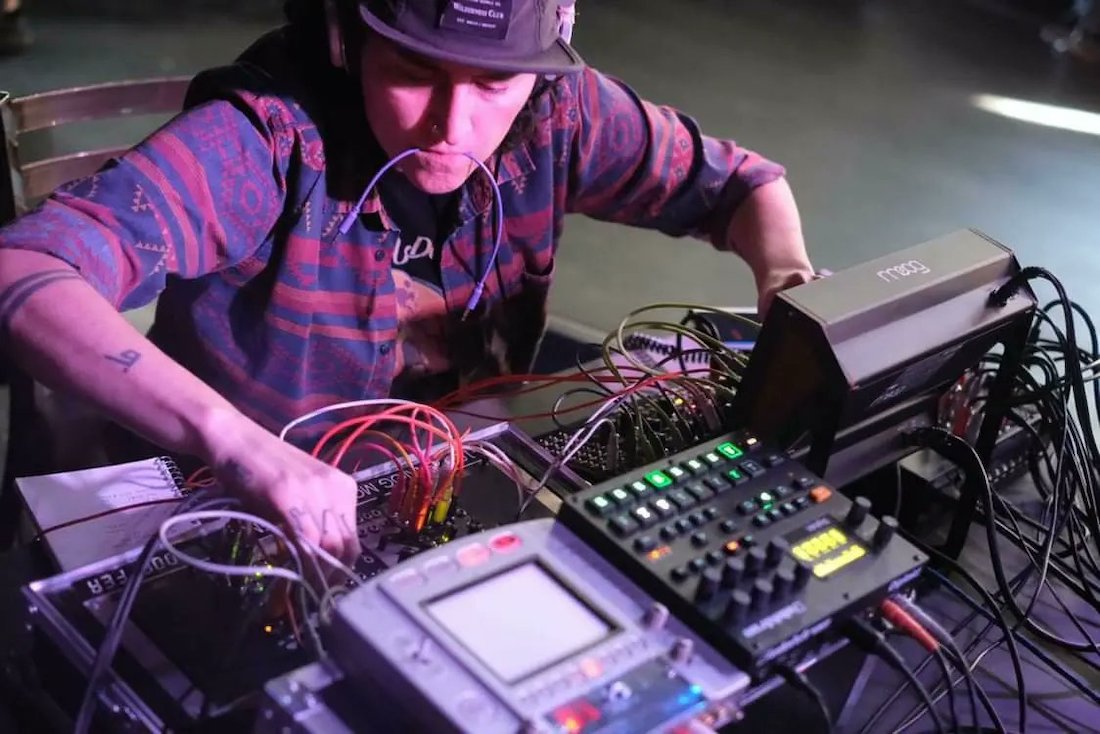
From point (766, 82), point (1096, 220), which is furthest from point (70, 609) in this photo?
point (766, 82)

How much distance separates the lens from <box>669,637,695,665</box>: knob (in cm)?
56

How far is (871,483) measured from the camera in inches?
37.1

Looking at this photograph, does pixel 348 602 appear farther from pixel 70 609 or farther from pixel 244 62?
pixel 244 62

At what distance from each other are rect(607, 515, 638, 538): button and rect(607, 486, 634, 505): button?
0.02 meters

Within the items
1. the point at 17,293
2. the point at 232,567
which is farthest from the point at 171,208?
the point at 232,567

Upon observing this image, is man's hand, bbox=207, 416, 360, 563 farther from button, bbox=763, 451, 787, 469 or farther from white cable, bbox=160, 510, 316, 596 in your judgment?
button, bbox=763, 451, 787, 469

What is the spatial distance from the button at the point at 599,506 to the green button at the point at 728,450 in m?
0.11

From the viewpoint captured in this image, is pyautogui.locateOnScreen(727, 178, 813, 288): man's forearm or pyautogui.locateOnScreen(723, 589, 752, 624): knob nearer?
pyautogui.locateOnScreen(723, 589, 752, 624): knob

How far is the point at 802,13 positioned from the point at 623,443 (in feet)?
11.0

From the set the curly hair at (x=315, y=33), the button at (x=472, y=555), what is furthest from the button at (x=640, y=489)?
the curly hair at (x=315, y=33)

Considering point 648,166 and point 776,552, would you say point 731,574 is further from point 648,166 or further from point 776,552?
point 648,166

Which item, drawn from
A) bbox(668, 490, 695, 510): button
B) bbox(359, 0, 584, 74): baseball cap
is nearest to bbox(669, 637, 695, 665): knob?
bbox(668, 490, 695, 510): button

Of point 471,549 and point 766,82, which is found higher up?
point 471,549

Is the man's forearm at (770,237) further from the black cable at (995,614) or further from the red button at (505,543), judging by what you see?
the red button at (505,543)
